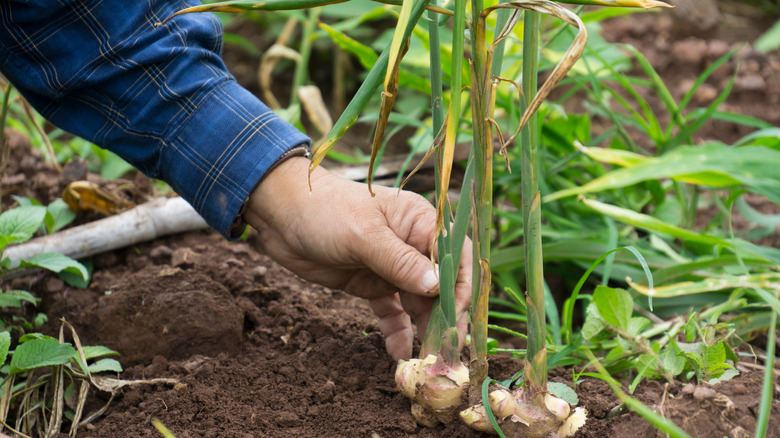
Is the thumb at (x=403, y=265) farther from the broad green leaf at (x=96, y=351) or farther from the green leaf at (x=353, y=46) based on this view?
→ the green leaf at (x=353, y=46)

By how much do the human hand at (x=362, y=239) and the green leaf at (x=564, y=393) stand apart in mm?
143

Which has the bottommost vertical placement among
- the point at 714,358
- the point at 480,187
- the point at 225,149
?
the point at 714,358

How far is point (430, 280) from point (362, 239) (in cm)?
13

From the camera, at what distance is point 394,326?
3.58 ft

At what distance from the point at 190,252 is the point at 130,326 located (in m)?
0.25

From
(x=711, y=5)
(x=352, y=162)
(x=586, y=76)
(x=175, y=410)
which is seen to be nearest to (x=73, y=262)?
(x=175, y=410)

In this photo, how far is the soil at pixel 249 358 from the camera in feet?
2.89

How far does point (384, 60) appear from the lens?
70cm

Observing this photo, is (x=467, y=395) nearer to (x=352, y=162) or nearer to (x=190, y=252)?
(x=190, y=252)

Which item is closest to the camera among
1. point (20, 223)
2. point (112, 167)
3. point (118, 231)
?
point (20, 223)

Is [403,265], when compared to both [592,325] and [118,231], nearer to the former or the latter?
[592,325]

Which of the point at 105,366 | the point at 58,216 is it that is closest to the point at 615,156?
the point at 105,366

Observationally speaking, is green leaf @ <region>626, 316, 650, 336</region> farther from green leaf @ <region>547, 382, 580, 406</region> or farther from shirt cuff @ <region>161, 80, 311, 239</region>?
shirt cuff @ <region>161, 80, 311, 239</region>

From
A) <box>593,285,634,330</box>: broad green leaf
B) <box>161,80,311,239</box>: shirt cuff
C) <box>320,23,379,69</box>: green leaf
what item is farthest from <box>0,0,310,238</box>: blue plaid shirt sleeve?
<box>593,285,634,330</box>: broad green leaf
